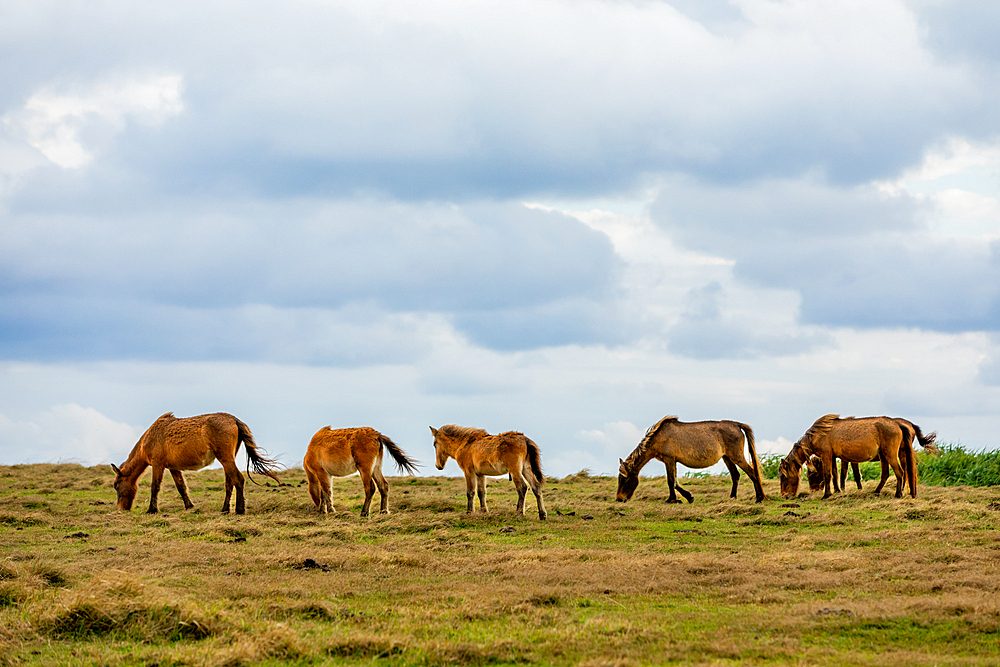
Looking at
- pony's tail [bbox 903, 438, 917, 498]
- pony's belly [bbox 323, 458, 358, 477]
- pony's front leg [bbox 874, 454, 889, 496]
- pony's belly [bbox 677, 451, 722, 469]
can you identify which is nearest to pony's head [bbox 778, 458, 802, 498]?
pony's front leg [bbox 874, 454, 889, 496]

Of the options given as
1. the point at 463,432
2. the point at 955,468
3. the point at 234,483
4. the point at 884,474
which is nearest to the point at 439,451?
the point at 463,432

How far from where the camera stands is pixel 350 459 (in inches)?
725

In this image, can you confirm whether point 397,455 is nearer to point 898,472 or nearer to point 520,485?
point 520,485

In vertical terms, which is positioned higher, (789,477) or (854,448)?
(854,448)

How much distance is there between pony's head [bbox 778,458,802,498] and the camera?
21500mm

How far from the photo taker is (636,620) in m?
9.34

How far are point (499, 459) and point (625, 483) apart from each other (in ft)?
16.6

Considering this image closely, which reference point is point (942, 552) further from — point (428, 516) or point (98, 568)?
point (98, 568)

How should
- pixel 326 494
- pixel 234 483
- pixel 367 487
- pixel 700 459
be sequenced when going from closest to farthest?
pixel 367 487 → pixel 326 494 → pixel 234 483 → pixel 700 459

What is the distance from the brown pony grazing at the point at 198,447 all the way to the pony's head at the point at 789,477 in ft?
41.1

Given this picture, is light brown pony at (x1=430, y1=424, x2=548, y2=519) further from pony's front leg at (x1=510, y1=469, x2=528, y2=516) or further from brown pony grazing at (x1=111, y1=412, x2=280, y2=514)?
brown pony grazing at (x1=111, y1=412, x2=280, y2=514)

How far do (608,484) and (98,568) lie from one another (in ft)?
56.0

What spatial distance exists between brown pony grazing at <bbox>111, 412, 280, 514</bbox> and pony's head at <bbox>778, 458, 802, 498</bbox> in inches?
493

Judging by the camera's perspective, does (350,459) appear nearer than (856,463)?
Yes
